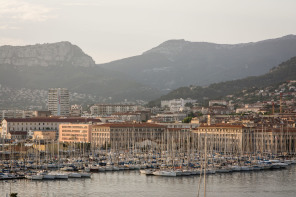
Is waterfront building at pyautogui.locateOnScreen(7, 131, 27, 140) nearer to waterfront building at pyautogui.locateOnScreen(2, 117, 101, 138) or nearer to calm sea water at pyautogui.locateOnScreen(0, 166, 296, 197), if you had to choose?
waterfront building at pyautogui.locateOnScreen(2, 117, 101, 138)

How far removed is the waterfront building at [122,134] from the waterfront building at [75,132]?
2.09 metres

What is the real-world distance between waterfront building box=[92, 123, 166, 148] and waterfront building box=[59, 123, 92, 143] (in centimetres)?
209

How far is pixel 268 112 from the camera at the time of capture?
17662 centimetres

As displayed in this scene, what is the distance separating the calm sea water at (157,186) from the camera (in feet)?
253

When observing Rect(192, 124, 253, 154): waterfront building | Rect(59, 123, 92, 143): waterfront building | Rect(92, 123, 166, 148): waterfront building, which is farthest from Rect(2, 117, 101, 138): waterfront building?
Rect(192, 124, 253, 154): waterfront building

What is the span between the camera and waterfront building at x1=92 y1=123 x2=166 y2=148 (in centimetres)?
13812

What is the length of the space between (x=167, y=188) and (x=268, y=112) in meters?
99.0

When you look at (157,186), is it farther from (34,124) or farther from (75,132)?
(34,124)

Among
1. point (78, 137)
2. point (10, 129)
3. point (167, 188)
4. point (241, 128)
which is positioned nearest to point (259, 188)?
point (167, 188)

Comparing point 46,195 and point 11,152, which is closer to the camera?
point 46,195

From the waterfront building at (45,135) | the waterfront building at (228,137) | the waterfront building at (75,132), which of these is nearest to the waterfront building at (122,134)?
the waterfront building at (75,132)

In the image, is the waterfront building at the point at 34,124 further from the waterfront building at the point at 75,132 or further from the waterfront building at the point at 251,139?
the waterfront building at the point at 251,139

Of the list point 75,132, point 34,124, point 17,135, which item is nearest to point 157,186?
point 75,132

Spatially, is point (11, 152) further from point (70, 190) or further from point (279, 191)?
point (279, 191)
